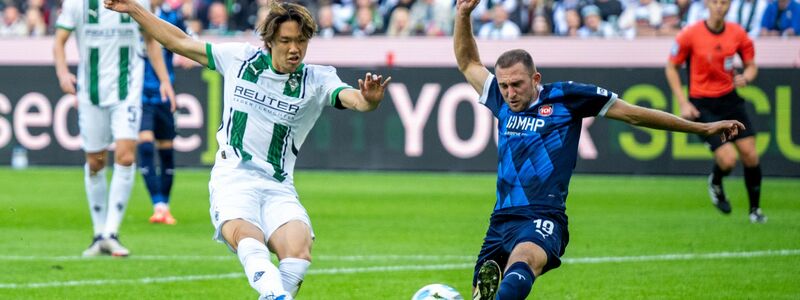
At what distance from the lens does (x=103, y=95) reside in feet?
37.0

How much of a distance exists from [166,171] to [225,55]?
6.35m

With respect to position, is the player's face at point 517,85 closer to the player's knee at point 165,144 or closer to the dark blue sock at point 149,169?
the dark blue sock at point 149,169

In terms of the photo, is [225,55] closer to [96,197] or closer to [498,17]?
[96,197]

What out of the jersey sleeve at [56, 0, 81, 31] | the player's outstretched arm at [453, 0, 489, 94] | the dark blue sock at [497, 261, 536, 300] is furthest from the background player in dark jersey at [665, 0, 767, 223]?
the dark blue sock at [497, 261, 536, 300]

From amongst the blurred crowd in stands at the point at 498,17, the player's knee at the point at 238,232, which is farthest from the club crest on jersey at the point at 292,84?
the blurred crowd in stands at the point at 498,17

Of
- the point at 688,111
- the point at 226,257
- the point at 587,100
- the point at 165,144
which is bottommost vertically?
the point at 165,144

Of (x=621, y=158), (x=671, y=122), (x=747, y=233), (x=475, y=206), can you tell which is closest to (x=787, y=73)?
(x=621, y=158)

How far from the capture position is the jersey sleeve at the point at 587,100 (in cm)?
758

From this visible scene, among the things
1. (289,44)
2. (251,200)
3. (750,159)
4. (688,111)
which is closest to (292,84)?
(289,44)

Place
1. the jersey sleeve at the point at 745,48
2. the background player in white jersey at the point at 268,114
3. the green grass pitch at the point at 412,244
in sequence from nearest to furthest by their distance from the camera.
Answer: the background player in white jersey at the point at 268,114
the green grass pitch at the point at 412,244
the jersey sleeve at the point at 745,48

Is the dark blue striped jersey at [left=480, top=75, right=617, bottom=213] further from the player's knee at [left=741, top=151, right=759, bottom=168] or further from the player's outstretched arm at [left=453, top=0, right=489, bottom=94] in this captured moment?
the player's knee at [left=741, top=151, right=759, bottom=168]

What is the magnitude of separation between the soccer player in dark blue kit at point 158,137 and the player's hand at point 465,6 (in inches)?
250

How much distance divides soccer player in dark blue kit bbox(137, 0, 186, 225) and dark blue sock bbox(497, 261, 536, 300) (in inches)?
289

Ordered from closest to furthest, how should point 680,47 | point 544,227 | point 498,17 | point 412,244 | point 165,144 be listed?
1. point 544,227
2. point 412,244
3. point 680,47
4. point 165,144
5. point 498,17
